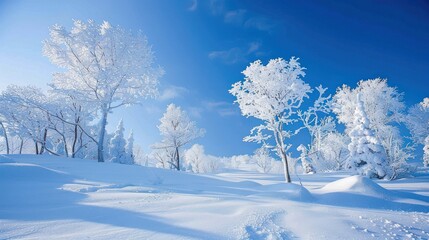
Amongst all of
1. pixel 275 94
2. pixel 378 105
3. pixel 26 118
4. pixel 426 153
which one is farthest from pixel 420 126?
pixel 26 118

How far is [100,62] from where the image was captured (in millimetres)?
14883

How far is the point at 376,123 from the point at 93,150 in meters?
37.2

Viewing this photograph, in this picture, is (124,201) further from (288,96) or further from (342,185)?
(288,96)

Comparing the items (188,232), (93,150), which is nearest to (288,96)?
(188,232)

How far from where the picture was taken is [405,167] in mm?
19328

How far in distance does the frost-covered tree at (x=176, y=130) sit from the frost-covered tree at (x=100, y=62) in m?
12.4

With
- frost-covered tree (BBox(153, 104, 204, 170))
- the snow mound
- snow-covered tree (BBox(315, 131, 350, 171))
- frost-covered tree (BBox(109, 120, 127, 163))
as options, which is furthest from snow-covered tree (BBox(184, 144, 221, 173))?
the snow mound

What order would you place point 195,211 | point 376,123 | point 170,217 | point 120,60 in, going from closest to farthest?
point 170,217 < point 195,211 < point 120,60 < point 376,123

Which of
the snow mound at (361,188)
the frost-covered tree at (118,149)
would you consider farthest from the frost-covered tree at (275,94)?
the frost-covered tree at (118,149)

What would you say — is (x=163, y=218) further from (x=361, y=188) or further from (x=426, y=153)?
(x=426, y=153)

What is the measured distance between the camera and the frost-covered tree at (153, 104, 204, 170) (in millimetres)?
27328

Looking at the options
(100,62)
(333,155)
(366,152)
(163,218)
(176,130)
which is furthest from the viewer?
(333,155)

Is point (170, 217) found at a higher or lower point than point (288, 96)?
lower

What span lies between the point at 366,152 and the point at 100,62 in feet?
78.3
